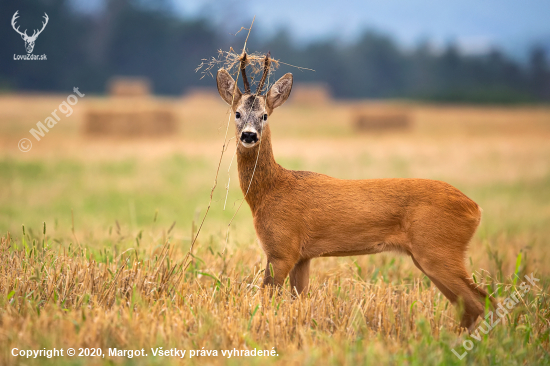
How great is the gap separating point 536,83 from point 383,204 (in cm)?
4502

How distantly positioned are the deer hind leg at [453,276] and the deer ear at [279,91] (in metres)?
1.92

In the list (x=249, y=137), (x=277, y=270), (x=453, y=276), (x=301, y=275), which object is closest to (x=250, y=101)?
(x=249, y=137)

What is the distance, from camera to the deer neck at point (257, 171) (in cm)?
503

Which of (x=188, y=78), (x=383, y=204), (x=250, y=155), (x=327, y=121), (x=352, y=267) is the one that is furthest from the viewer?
(x=188, y=78)

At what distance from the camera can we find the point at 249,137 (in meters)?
4.61

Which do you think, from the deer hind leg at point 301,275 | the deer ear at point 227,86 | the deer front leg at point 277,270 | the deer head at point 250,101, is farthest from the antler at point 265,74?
the deer hind leg at point 301,275

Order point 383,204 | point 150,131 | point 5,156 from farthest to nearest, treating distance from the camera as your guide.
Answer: point 150,131
point 5,156
point 383,204

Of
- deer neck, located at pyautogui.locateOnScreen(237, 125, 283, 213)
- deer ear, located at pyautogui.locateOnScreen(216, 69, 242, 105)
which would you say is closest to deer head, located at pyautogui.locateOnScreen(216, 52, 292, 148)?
deer ear, located at pyautogui.locateOnScreen(216, 69, 242, 105)

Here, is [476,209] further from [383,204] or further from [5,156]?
[5,156]

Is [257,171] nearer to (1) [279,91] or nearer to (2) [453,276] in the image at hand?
(1) [279,91]

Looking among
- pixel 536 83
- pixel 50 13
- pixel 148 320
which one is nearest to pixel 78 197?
pixel 148 320

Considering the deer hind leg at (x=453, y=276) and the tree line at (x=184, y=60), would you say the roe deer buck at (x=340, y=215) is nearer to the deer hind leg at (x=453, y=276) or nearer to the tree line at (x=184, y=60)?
the deer hind leg at (x=453, y=276)

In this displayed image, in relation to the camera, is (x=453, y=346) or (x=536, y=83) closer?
(x=453, y=346)

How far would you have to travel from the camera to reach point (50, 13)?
135 ft
